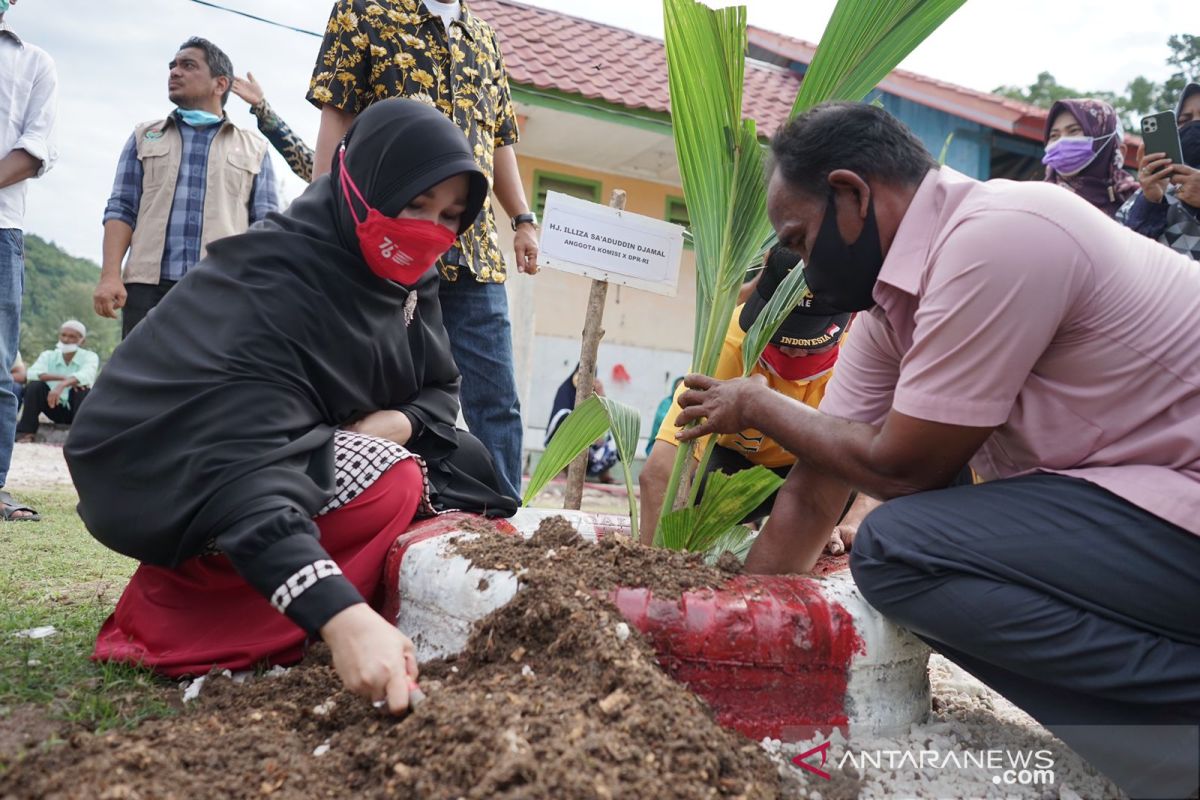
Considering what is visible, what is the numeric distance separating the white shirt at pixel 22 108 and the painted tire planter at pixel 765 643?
9.31 ft

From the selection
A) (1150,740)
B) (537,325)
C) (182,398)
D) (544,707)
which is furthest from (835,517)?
(537,325)

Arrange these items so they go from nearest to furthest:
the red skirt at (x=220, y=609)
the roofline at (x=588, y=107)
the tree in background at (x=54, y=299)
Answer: the red skirt at (x=220, y=609) → the roofline at (x=588, y=107) → the tree in background at (x=54, y=299)

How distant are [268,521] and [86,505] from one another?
59 cm

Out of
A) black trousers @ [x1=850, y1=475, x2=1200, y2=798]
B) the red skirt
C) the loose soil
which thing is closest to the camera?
the loose soil

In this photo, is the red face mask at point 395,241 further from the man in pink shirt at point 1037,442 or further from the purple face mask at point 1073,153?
the purple face mask at point 1073,153

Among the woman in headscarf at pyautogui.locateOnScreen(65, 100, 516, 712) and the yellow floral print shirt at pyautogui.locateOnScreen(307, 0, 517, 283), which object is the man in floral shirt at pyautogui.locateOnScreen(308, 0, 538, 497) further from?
the woman in headscarf at pyautogui.locateOnScreen(65, 100, 516, 712)

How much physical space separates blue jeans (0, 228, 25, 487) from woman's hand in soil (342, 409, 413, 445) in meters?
2.12

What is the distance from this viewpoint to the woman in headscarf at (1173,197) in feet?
10.8

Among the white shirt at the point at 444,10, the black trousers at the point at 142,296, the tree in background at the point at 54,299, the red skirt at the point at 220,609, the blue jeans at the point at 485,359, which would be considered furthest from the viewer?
the tree in background at the point at 54,299

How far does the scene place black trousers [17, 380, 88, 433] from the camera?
29.2 ft

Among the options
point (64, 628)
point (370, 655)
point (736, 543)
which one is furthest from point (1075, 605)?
point (64, 628)

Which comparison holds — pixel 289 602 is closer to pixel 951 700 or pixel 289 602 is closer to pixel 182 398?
pixel 182 398

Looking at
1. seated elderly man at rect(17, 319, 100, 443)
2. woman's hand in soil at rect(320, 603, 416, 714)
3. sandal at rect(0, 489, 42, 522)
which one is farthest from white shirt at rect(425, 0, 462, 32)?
seated elderly man at rect(17, 319, 100, 443)

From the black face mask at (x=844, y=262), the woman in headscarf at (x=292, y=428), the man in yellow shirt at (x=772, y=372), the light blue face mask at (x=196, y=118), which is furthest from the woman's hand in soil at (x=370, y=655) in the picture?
the light blue face mask at (x=196, y=118)
